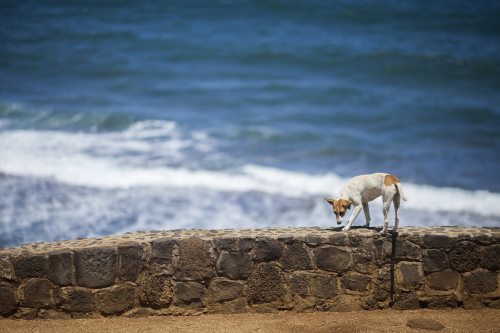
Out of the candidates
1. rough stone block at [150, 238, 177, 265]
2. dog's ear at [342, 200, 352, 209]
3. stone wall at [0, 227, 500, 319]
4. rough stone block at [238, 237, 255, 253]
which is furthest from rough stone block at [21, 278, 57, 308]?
dog's ear at [342, 200, 352, 209]

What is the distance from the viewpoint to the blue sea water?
15.0 metres

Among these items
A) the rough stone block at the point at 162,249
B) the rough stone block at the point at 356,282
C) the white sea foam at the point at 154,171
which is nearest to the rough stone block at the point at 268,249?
the rough stone block at the point at 356,282

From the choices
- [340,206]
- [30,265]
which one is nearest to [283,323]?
[340,206]

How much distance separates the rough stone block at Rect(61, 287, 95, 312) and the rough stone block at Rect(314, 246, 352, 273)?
7.89 ft

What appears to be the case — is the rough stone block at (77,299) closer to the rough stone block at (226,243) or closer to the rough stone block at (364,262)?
the rough stone block at (226,243)

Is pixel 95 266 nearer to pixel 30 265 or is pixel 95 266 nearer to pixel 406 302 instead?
pixel 30 265

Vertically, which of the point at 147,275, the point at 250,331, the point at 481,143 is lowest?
the point at 250,331

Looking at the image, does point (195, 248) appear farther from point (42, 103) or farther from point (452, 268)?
point (42, 103)

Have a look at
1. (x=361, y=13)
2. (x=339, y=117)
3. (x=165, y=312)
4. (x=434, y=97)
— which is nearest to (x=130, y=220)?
(x=165, y=312)

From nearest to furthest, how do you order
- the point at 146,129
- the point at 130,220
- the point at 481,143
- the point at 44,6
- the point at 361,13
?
the point at 130,220 → the point at 481,143 → the point at 146,129 → the point at 361,13 → the point at 44,6

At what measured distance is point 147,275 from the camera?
24.6ft

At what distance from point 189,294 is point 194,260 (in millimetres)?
378

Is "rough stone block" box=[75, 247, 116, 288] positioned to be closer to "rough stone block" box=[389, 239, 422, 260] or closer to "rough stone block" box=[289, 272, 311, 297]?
"rough stone block" box=[289, 272, 311, 297]

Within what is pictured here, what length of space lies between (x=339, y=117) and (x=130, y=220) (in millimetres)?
10299
